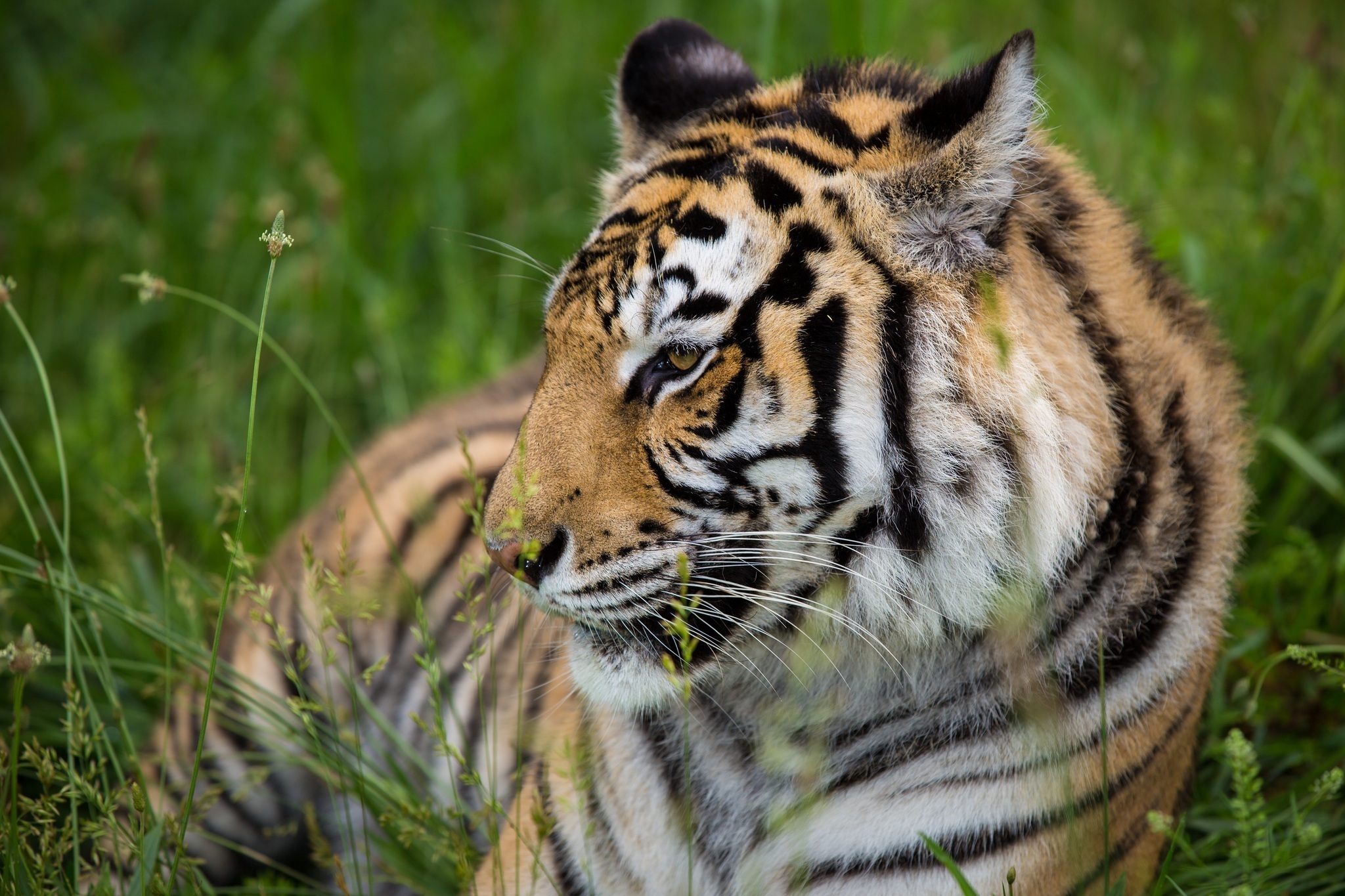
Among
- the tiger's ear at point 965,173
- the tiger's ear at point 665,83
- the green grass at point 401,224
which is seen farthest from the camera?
the green grass at point 401,224

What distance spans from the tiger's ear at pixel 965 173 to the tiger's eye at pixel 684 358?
0.38m

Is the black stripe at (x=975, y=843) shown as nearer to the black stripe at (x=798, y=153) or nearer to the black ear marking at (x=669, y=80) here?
the black stripe at (x=798, y=153)

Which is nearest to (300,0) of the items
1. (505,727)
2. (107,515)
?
(107,515)

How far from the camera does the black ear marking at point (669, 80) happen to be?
2400mm

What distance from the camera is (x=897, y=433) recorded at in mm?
1853

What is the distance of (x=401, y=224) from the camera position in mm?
4703

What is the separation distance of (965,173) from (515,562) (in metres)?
0.96

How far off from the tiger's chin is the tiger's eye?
0.49 metres

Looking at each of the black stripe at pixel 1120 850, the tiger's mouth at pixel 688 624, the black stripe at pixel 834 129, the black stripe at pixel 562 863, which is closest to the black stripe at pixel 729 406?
the tiger's mouth at pixel 688 624

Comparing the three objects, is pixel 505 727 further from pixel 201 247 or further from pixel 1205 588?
pixel 201 247

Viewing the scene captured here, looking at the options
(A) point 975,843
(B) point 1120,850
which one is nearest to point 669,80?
(A) point 975,843

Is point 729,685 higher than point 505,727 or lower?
higher

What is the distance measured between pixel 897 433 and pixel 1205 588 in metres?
0.70

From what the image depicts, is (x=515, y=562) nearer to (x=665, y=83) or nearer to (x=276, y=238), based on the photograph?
(x=276, y=238)
